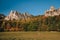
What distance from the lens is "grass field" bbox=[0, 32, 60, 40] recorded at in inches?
126

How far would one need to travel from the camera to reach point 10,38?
10.9 feet

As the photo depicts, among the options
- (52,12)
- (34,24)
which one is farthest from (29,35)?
(52,12)

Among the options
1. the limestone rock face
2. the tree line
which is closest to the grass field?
the tree line

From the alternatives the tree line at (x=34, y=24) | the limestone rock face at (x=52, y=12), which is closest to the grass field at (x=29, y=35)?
the tree line at (x=34, y=24)

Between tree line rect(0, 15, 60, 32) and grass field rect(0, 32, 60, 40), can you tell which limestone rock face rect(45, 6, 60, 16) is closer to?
tree line rect(0, 15, 60, 32)

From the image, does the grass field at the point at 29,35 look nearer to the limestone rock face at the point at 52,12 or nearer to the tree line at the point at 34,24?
the tree line at the point at 34,24

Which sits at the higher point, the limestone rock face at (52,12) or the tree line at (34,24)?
the limestone rock face at (52,12)

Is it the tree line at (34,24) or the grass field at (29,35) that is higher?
the tree line at (34,24)

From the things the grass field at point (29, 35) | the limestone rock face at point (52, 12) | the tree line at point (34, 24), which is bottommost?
the grass field at point (29, 35)

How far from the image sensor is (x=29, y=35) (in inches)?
129

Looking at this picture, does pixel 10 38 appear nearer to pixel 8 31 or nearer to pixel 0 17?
pixel 8 31

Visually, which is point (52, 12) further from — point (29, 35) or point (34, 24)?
point (29, 35)

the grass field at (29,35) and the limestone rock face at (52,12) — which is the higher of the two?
the limestone rock face at (52,12)

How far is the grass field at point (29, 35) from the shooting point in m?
3.20
